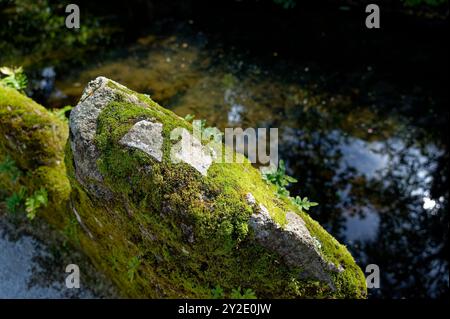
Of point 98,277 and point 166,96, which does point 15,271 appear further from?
point 166,96

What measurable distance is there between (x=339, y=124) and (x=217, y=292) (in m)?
6.59

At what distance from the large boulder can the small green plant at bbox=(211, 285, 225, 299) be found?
0.03 metres

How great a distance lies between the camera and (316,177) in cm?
909

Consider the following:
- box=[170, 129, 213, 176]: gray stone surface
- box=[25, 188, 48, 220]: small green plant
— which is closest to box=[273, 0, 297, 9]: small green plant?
box=[25, 188, 48, 220]: small green plant

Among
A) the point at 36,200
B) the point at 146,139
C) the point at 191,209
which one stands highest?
the point at 146,139

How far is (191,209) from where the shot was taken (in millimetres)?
4188

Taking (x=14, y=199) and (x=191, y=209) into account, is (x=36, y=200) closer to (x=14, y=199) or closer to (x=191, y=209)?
(x=14, y=199)

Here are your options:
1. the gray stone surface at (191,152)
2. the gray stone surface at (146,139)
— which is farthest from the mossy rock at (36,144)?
the gray stone surface at (191,152)

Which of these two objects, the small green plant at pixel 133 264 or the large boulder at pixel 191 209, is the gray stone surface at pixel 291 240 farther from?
the small green plant at pixel 133 264

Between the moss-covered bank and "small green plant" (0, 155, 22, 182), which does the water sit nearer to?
the moss-covered bank

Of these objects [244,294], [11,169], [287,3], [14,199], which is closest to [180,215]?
[244,294]

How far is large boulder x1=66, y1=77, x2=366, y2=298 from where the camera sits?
13.9ft

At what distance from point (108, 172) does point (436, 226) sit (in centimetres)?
649

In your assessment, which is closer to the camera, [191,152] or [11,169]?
[191,152]
